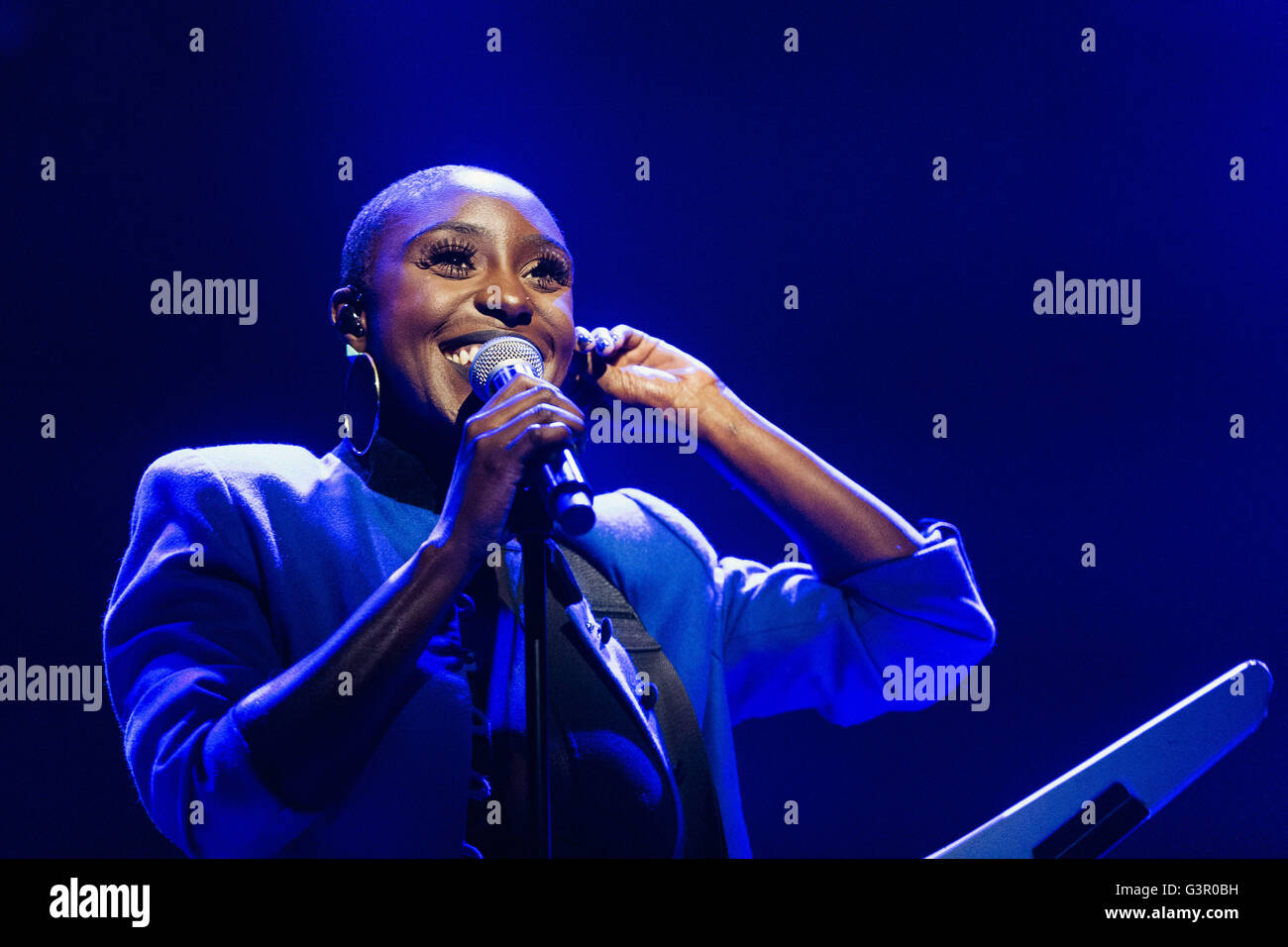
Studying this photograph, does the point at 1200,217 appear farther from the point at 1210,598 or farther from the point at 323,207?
the point at 323,207

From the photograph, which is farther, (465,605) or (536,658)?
(465,605)

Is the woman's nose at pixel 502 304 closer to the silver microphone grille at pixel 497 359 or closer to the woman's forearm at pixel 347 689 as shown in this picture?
the silver microphone grille at pixel 497 359

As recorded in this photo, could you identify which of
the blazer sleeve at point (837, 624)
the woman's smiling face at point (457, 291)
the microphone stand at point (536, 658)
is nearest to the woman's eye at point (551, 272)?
the woman's smiling face at point (457, 291)

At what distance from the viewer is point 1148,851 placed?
2.20 meters

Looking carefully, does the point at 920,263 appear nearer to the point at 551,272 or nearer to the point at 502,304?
the point at 551,272

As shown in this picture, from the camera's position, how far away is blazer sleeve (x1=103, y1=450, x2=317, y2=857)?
130 cm

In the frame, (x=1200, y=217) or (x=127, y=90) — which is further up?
(x=127, y=90)

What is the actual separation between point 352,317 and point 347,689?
638mm

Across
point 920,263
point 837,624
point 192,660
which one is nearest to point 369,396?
point 192,660

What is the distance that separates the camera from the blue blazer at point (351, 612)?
1.34 m

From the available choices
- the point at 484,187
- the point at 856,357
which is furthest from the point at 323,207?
the point at 856,357

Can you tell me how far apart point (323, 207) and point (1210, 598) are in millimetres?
1774

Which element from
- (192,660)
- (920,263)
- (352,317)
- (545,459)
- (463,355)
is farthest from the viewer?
(920,263)

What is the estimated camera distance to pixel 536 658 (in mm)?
1249
